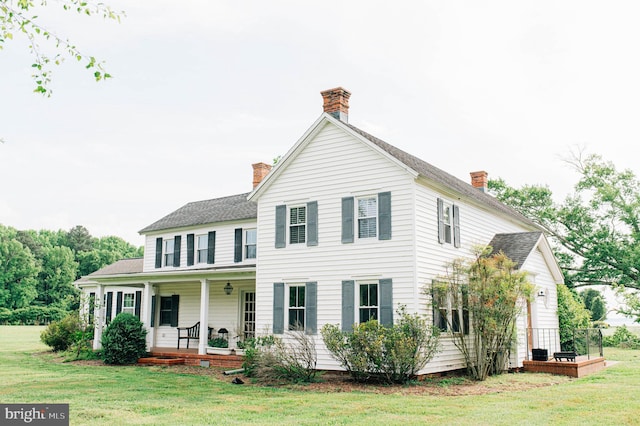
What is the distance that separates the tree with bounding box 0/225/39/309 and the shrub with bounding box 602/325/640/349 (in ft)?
218

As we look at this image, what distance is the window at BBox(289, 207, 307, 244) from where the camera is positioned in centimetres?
1733

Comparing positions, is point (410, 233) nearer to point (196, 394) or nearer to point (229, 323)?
point (196, 394)

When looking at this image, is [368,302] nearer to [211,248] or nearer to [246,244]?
[246,244]

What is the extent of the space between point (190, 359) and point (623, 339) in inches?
925

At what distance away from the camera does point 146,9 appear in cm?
964

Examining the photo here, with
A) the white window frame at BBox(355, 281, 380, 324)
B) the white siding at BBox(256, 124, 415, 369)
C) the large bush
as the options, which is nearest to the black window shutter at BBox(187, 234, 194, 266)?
the white siding at BBox(256, 124, 415, 369)

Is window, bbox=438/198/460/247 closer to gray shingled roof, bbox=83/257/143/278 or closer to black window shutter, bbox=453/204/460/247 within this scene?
black window shutter, bbox=453/204/460/247

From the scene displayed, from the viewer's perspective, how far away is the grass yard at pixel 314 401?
9.80 m

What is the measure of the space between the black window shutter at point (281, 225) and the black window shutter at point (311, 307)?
1689mm

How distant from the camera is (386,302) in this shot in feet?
49.6

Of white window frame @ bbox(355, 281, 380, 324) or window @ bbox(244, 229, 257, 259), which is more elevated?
window @ bbox(244, 229, 257, 259)

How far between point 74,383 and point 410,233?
9.70m

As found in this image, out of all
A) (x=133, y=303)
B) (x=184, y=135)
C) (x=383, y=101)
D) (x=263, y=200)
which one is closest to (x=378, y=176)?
(x=383, y=101)

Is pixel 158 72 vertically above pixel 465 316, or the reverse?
pixel 158 72
